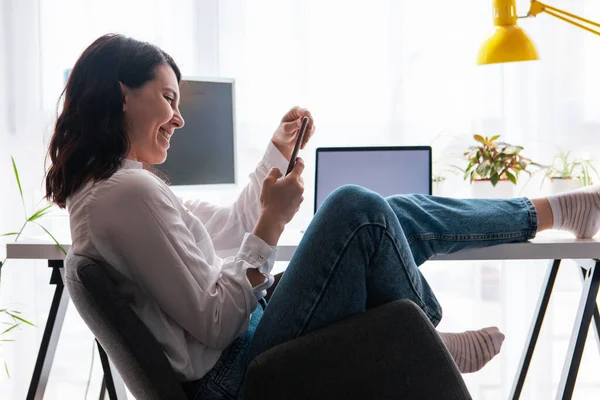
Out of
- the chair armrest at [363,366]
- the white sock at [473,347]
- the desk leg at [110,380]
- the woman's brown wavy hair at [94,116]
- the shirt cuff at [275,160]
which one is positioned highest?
the woman's brown wavy hair at [94,116]

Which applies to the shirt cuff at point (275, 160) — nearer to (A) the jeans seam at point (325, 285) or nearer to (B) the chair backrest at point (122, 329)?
(A) the jeans seam at point (325, 285)

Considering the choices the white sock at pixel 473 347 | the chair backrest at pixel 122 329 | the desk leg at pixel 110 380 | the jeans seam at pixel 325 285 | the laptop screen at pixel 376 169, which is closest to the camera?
the chair backrest at pixel 122 329

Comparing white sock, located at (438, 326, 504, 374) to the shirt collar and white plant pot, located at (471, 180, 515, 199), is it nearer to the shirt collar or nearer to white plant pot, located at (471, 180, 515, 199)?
the shirt collar

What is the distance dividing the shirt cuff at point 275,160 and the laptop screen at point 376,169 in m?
0.34

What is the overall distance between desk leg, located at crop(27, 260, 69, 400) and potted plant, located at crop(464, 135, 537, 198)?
1.23 meters

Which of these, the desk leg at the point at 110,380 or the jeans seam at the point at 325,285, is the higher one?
the jeans seam at the point at 325,285

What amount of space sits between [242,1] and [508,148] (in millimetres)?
1064

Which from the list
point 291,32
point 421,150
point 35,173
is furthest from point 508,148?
point 35,173

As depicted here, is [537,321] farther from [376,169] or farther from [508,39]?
[508,39]

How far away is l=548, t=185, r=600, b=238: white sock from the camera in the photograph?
1529 mm

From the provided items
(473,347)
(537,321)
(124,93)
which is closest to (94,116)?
(124,93)

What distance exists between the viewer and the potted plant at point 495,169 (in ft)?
6.57

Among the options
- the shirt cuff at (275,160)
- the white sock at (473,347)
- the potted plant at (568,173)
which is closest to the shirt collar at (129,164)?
the shirt cuff at (275,160)

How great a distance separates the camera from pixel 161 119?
1.20m
